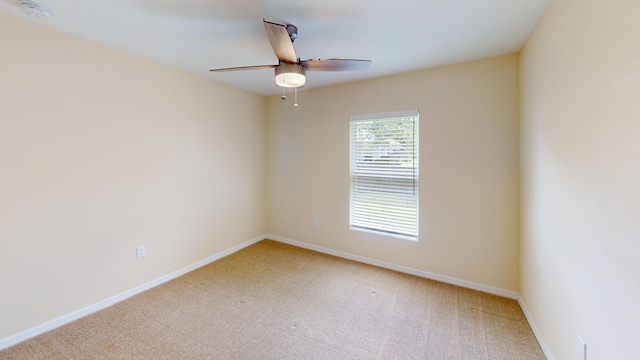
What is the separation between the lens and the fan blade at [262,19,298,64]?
143cm

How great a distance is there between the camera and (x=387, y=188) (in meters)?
3.18

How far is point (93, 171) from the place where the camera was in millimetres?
2252

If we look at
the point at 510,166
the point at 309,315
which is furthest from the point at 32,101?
the point at 510,166

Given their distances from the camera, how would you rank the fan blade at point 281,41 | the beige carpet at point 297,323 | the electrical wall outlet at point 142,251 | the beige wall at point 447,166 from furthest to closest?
the electrical wall outlet at point 142,251
the beige wall at point 447,166
the beige carpet at point 297,323
the fan blade at point 281,41

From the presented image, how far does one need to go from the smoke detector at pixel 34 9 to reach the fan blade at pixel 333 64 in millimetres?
1847

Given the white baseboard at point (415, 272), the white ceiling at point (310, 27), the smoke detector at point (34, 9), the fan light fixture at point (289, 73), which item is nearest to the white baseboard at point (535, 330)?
the white baseboard at point (415, 272)

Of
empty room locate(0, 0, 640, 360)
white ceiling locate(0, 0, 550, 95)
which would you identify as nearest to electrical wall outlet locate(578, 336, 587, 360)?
empty room locate(0, 0, 640, 360)

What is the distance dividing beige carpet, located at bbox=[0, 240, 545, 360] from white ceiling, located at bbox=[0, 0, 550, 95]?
246 cm

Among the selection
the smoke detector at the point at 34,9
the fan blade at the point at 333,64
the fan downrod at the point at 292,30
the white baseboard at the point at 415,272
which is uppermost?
the smoke detector at the point at 34,9

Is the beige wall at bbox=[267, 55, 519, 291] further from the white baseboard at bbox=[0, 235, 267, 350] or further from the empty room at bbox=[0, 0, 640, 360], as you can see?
the white baseboard at bbox=[0, 235, 267, 350]

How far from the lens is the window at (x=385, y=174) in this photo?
2.99 metres

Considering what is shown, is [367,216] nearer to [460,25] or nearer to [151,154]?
[460,25]

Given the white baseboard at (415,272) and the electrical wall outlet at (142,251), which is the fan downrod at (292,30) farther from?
the white baseboard at (415,272)

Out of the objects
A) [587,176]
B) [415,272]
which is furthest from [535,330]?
[587,176]
